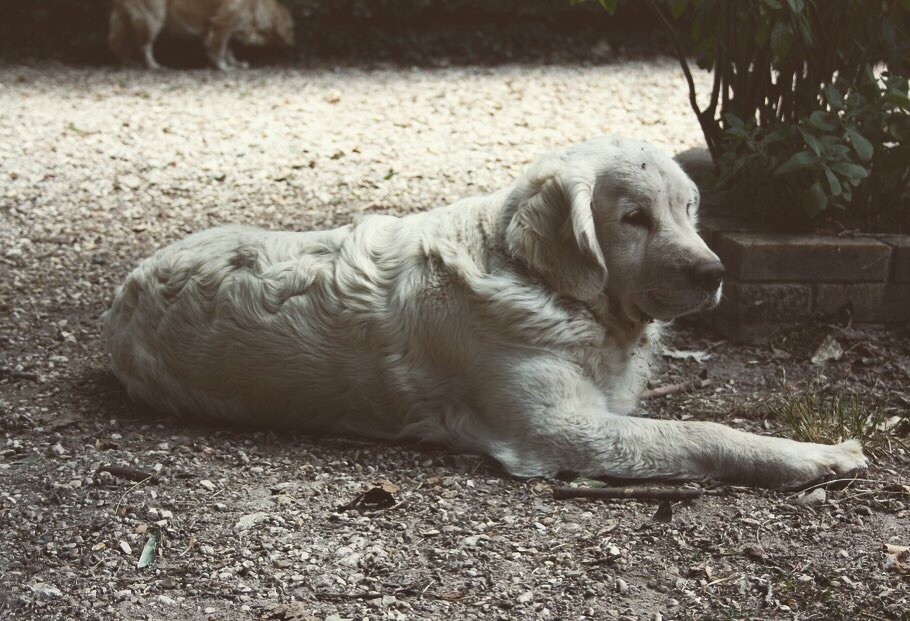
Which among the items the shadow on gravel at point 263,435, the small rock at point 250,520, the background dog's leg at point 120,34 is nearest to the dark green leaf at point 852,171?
the shadow on gravel at point 263,435

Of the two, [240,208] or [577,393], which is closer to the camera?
[577,393]

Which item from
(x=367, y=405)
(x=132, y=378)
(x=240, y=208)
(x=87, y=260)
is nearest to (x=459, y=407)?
(x=367, y=405)

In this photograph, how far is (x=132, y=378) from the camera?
4227 millimetres

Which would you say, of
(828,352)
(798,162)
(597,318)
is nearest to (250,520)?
(597,318)

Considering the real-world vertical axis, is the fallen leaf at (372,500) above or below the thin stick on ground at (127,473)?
above

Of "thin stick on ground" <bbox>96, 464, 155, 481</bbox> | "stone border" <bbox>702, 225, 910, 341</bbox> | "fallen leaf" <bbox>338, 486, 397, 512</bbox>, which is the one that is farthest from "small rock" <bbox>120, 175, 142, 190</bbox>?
"fallen leaf" <bbox>338, 486, 397, 512</bbox>

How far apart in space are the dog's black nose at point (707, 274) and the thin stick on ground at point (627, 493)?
71 centimetres

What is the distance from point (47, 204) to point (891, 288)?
17.7 ft

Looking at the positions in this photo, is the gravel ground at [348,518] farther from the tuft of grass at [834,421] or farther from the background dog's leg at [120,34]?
the background dog's leg at [120,34]

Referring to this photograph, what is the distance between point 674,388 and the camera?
4.46 metres

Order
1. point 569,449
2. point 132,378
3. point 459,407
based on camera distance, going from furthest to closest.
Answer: point 132,378 → point 459,407 → point 569,449

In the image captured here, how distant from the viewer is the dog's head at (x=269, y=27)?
12.2 metres

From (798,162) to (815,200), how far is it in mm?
189

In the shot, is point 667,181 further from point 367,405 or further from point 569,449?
point 367,405
